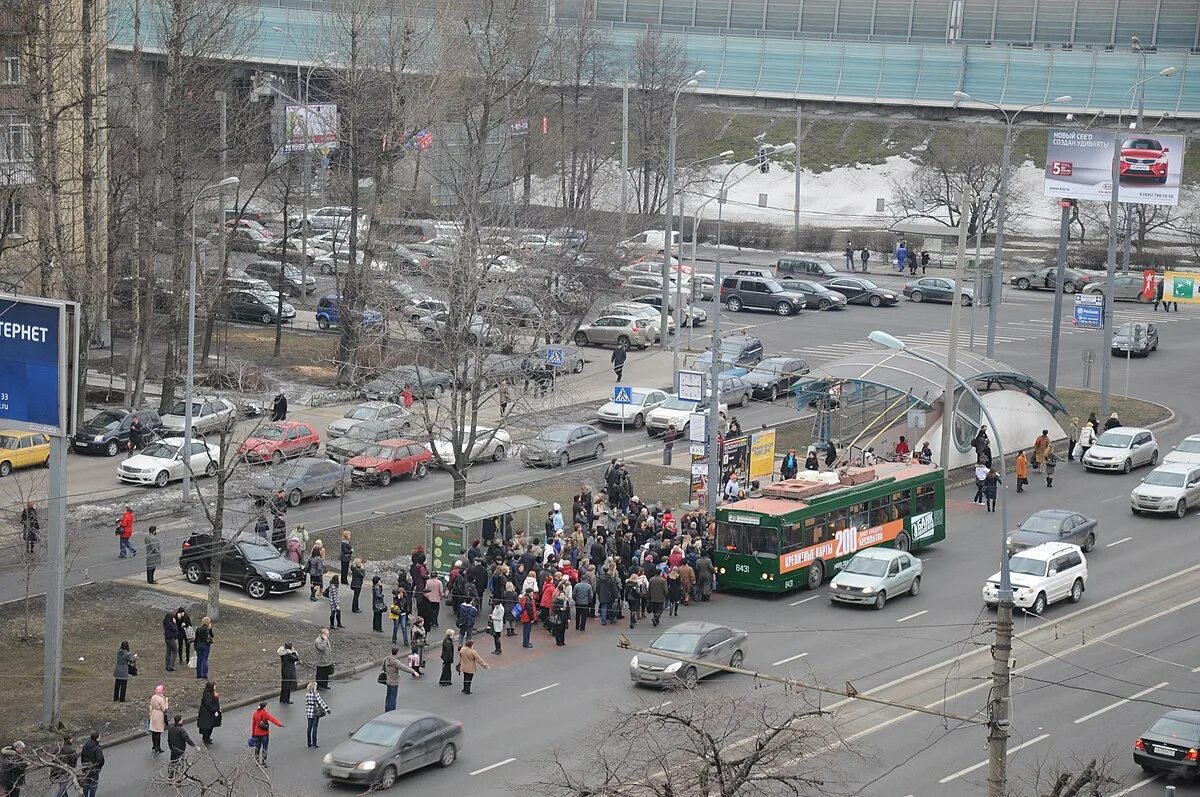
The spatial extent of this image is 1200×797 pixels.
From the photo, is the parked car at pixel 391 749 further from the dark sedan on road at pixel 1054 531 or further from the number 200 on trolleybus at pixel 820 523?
the dark sedan on road at pixel 1054 531

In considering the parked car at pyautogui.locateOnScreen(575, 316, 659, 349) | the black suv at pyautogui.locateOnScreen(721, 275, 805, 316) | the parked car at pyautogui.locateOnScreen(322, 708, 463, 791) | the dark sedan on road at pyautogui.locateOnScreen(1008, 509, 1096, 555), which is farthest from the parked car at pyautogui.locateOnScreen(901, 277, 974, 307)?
the parked car at pyautogui.locateOnScreen(322, 708, 463, 791)

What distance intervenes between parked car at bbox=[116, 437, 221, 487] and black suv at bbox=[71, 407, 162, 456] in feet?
7.84

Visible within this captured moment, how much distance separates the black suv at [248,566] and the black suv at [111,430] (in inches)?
486

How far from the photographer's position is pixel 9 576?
1521 inches

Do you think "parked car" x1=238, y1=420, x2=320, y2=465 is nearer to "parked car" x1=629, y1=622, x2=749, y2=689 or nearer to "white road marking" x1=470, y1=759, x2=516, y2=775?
"parked car" x1=629, y1=622, x2=749, y2=689

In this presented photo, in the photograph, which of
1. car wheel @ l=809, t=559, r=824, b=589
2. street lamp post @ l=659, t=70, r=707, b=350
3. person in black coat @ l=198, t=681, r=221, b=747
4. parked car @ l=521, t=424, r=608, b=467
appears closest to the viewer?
person in black coat @ l=198, t=681, r=221, b=747

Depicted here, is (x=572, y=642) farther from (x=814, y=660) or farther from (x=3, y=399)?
(x=3, y=399)

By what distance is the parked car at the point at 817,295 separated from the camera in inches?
3073

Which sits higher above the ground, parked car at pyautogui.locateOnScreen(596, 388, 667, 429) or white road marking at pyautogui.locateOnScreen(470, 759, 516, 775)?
parked car at pyautogui.locateOnScreen(596, 388, 667, 429)

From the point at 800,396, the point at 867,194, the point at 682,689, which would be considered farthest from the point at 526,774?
the point at 867,194

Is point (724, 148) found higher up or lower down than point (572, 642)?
higher up

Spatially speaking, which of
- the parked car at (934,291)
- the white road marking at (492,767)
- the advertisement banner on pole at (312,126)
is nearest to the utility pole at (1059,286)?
the parked car at (934,291)

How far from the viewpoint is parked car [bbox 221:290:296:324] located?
232ft

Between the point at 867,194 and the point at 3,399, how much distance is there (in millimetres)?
75755
